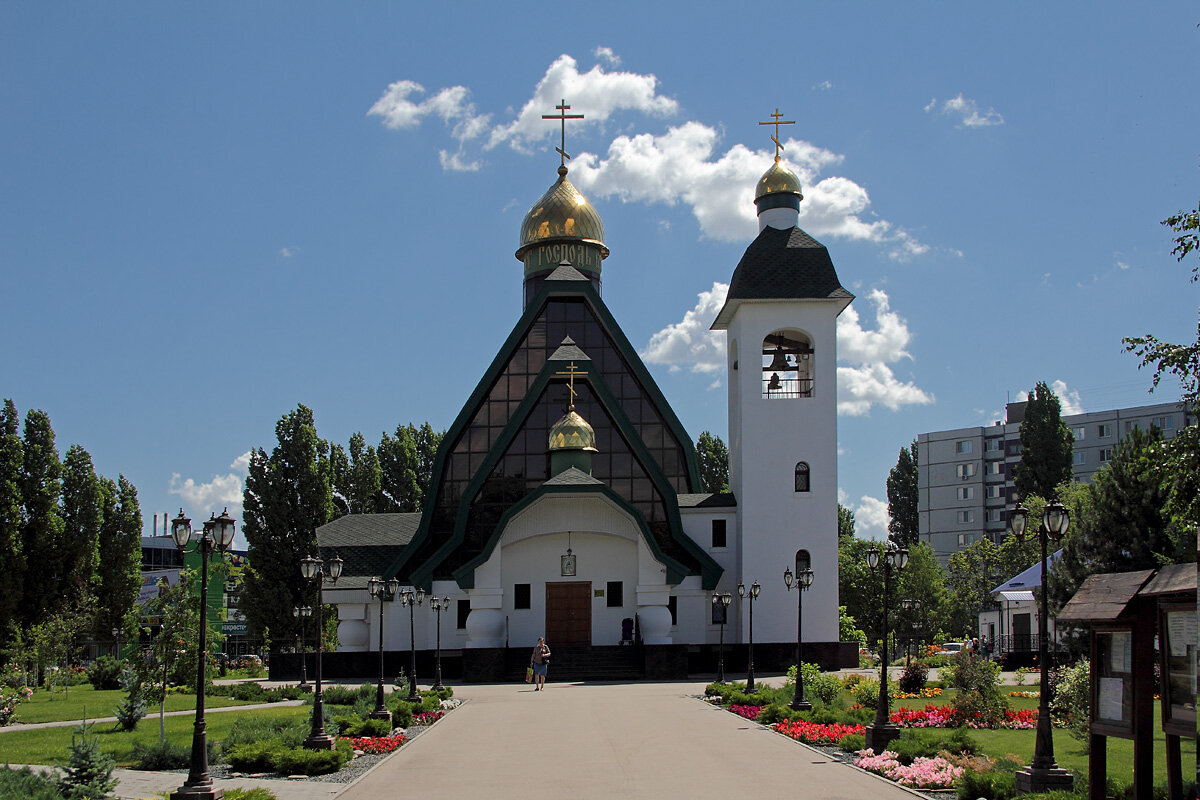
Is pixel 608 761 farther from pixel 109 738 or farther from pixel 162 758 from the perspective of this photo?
pixel 109 738

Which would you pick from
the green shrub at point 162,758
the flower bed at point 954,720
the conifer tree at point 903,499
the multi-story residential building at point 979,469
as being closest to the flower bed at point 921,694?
the flower bed at point 954,720

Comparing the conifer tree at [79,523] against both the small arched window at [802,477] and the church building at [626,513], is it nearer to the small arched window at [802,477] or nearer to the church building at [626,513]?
the church building at [626,513]

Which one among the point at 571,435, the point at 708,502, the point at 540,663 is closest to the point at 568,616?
the point at 571,435

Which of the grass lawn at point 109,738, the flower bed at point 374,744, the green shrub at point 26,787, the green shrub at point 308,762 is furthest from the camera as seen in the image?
the flower bed at point 374,744

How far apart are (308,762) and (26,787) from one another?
436 centimetres

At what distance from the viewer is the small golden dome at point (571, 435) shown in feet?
124

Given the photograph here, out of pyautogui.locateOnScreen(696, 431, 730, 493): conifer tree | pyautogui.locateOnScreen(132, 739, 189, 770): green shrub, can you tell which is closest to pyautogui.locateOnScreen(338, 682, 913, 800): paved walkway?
pyautogui.locateOnScreen(132, 739, 189, 770): green shrub

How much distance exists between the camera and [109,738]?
18281 millimetres

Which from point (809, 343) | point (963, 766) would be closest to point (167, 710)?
point (963, 766)

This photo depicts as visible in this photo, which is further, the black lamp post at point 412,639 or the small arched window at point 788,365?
the small arched window at point 788,365

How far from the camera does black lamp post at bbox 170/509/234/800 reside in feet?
36.9

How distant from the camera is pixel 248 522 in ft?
→ 147

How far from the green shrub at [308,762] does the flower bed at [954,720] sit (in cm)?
977

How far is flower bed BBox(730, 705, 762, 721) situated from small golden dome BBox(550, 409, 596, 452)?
623 inches
